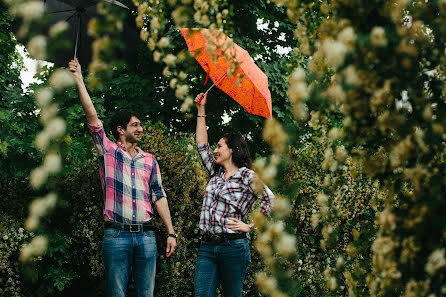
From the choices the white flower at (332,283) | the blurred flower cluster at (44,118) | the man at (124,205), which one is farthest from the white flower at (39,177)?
the man at (124,205)

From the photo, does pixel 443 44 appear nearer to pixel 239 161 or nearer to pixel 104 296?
pixel 239 161

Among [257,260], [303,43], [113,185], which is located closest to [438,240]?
[303,43]

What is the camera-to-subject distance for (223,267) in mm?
3023

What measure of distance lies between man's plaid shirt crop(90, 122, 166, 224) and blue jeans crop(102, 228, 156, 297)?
0.11 metres

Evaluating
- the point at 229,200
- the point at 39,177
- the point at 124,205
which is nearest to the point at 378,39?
the point at 39,177

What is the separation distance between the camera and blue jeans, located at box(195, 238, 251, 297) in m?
3.01

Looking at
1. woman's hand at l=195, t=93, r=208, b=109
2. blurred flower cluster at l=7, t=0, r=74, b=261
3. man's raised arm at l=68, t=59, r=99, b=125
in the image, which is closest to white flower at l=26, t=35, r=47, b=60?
blurred flower cluster at l=7, t=0, r=74, b=261

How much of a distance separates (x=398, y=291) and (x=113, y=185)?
6.59 ft

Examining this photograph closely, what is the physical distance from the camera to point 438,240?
4.26 feet

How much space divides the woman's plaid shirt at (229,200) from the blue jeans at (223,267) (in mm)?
121

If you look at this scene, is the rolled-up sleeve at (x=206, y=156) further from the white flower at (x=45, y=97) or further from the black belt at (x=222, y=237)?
the white flower at (x=45, y=97)

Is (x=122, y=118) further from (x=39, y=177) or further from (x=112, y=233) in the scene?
(x=39, y=177)

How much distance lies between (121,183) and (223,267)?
0.90 meters

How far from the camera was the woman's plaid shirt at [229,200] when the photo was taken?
304 centimetres
